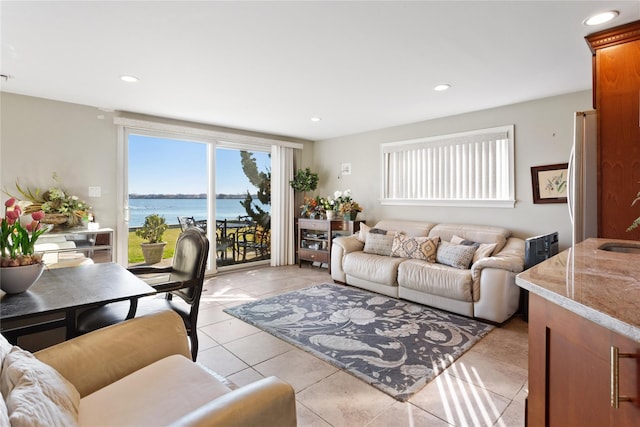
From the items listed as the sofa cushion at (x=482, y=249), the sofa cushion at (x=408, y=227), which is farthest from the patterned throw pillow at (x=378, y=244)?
the sofa cushion at (x=482, y=249)

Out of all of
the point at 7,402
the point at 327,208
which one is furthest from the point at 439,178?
the point at 7,402

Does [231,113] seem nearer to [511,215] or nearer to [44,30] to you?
[44,30]

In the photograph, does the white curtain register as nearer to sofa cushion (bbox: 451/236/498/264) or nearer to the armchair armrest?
the armchair armrest

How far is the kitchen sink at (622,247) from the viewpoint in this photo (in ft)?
5.78

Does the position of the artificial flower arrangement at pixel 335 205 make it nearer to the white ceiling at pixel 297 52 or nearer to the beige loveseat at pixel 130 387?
the white ceiling at pixel 297 52

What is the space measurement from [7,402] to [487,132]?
4590 mm

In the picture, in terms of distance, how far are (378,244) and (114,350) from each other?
3414 mm

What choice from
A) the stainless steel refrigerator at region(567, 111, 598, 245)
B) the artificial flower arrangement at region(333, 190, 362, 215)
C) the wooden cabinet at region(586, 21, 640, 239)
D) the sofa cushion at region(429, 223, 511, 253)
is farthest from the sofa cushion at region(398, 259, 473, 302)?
the artificial flower arrangement at region(333, 190, 362, 215)

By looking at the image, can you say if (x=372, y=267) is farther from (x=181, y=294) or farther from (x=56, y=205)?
(x=56, y=205)

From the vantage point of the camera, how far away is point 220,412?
90 cm

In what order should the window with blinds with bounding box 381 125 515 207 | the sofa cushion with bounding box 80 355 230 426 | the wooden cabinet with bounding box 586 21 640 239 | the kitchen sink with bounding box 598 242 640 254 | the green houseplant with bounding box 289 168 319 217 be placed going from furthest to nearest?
1. the green houseplant with bounding box 289 168 319 217
2. the window with blinds with bounding box 381 125 515 207
3. the wooden cabinet with bounding box 586 21 640 239
4. the kitchen sink with bounding box 598 242 640 254
5. the sofa cushion with bounding box 80 355 230 426

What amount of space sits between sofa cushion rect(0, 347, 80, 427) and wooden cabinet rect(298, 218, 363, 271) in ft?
13.9

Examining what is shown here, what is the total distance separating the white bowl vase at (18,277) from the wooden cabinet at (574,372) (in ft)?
7.26

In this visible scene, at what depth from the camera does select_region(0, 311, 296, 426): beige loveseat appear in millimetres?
878
